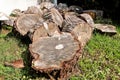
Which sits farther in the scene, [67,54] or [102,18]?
[102,18]

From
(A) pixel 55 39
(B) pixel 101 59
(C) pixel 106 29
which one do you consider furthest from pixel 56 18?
(B) pixel 101 59

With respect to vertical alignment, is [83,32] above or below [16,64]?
above

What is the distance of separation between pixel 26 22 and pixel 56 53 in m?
1.85

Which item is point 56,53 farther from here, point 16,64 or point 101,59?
point 101,59

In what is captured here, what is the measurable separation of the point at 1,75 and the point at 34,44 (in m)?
0.84

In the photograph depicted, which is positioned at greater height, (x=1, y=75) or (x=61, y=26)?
(x=61, y=26)

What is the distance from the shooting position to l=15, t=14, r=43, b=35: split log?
23.2 ft

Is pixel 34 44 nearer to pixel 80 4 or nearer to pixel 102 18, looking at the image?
pixel 102 18

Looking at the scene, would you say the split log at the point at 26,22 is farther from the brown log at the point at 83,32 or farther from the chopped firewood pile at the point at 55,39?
the brown log at the point at 83,32

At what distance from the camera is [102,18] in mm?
8891

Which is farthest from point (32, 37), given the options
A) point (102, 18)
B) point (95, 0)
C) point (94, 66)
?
point (95, 0)

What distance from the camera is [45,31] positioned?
21.7 ft

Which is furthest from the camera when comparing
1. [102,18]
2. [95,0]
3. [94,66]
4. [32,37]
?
[95,0]

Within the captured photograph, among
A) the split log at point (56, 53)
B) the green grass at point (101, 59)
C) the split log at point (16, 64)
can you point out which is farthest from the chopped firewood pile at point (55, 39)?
the split log at point (16, 64)
